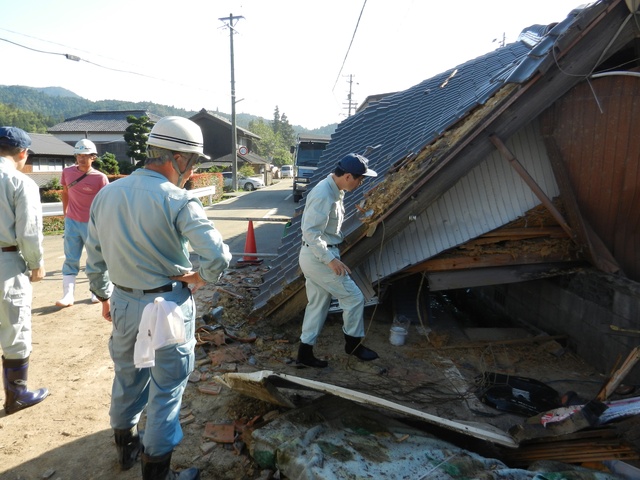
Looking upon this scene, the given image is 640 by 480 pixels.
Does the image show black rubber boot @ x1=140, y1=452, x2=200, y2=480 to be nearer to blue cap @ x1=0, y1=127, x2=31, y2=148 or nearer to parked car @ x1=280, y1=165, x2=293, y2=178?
blue cap @ x1=0, y1=127, x2=31, y2=148

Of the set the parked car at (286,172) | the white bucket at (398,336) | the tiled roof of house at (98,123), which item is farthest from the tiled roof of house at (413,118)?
the parked car at (286,172)

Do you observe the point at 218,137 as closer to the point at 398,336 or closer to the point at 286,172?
the point at 286,172

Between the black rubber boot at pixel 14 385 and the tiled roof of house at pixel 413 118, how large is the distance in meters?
2.34

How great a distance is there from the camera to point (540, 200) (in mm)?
4523

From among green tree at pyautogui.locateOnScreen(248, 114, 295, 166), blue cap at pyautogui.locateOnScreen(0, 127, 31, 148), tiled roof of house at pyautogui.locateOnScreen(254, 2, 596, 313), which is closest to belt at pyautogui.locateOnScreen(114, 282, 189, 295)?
blue cap at pyautogui.locateOnScreen(0, 127, 31, 148)

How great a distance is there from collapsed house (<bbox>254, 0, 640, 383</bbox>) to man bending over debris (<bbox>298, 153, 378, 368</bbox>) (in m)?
0.65

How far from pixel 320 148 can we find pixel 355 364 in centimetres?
1733

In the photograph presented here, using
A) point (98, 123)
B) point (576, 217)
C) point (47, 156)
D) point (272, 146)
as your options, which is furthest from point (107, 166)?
point (272, 146)

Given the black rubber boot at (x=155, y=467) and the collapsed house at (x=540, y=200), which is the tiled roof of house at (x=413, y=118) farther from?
the black rubber boot at (x=155, y=467)

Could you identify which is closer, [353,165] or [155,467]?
[155,467]

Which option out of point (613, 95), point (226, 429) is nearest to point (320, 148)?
point (613, 95)

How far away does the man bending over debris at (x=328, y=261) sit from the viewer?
144 inches

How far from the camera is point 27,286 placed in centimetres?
333

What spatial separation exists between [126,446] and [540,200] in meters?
4.50
